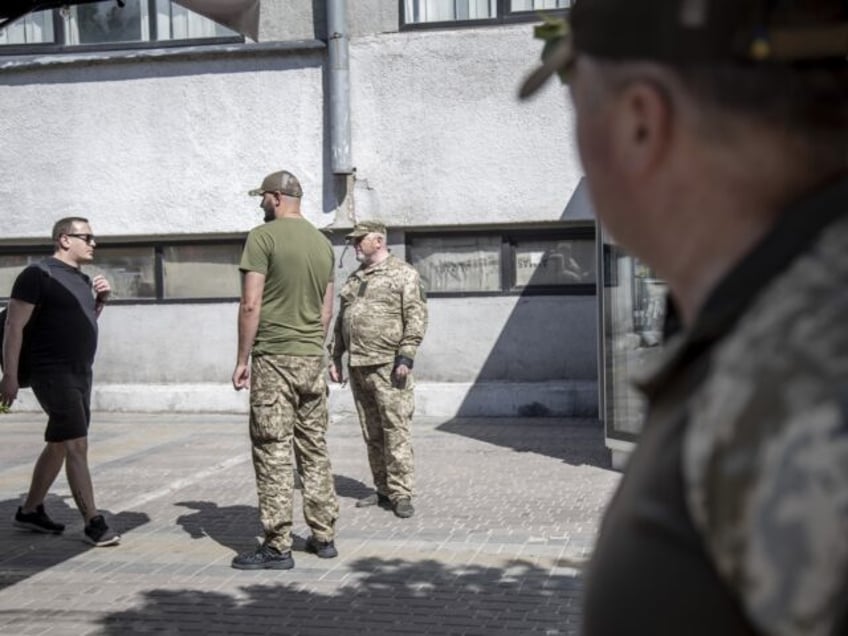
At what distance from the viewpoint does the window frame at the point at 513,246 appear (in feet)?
41.4

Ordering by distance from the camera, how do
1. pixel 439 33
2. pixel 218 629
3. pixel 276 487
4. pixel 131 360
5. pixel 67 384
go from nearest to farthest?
pixel 218 629 < pixel 276 487 < pixel 67 384 < pixel 439 33 < pixel 131 360

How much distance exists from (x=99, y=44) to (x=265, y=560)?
9.14m

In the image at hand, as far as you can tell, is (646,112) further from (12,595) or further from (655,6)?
(12,595)

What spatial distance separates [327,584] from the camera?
593 cm

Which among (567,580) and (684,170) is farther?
(567,580)

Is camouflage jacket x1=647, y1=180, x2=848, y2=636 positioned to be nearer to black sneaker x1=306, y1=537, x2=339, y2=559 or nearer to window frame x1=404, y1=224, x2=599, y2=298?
black sneaker x1=306, y1=537, x2=339, y2=559

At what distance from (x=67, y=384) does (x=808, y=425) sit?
6.29m

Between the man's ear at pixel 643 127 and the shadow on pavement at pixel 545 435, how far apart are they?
27.7 feet

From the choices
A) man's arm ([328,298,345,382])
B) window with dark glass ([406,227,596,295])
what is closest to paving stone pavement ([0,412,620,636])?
man's arm ([328,298,345,382])

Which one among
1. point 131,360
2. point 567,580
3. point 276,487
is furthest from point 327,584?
point 131,360

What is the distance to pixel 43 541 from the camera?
7.07 meters

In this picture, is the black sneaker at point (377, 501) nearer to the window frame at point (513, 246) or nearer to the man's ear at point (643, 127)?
the window frame at point (513, 246)

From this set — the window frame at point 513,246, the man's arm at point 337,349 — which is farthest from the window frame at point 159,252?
the man's arm at point 337,349

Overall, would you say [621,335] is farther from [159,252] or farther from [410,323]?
[159,252]
